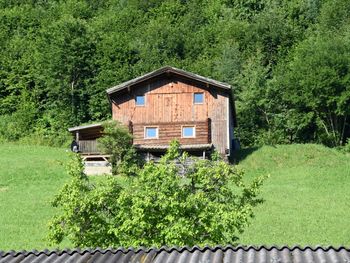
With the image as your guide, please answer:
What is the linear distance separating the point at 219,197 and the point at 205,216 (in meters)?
1.09

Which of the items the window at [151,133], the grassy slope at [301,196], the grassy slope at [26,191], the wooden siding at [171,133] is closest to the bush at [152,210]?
the grassy slope at [26,191]

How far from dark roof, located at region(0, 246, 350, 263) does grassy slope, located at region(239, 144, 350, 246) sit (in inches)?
540

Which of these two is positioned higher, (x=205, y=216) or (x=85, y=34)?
(x=85, y=34)

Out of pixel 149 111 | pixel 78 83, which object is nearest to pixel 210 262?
pixel 149 111

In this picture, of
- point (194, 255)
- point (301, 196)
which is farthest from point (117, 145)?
point (194, 255)

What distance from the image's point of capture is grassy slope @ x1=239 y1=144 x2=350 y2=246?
2464 cm

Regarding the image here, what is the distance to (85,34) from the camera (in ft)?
220

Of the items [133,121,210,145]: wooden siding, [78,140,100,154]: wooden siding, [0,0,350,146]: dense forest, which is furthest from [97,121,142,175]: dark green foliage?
[0,0,350,146]: dense forest

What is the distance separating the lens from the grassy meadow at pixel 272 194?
81.3 ft

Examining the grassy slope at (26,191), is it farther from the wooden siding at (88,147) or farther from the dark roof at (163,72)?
the dark roof at (163,72)

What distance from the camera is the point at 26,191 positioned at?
34375 millimetres

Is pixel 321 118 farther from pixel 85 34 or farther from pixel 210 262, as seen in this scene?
pixel 210 262

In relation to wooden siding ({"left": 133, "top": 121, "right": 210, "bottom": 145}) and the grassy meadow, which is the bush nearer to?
the grassy meadow

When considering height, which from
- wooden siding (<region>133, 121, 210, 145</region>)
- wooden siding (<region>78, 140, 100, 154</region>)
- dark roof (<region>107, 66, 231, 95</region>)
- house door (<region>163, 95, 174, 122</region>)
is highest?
dark roof (<region>107, 66, 231, 95</region>)
